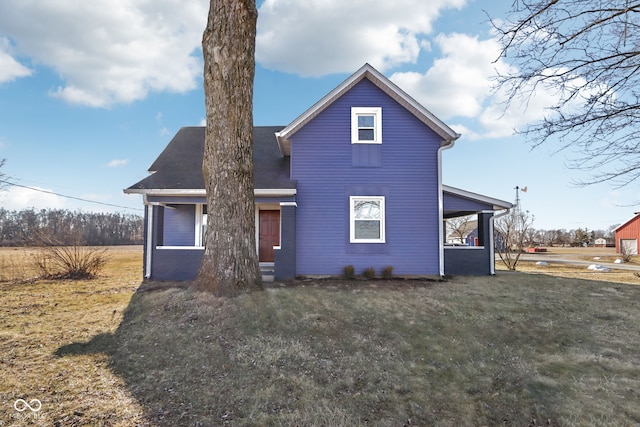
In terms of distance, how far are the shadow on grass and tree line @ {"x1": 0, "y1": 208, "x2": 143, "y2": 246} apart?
7.94 metres

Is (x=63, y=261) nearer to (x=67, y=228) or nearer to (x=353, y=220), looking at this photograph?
(x=67, y=228)

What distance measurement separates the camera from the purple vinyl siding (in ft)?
36.9

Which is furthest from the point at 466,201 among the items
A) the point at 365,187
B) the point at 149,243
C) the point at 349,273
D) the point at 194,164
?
the point at 149,243

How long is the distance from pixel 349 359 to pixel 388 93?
30.4 ft

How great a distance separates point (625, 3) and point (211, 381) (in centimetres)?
921

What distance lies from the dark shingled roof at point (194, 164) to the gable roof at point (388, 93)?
1.46 meters

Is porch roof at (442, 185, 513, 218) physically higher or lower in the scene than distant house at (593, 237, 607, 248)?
higher

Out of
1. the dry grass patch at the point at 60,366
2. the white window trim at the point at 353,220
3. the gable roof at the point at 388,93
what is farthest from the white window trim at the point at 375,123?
the dry grass patch at the point at 60,366

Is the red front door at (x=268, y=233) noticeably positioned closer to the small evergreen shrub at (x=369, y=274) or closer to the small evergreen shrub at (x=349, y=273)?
the small evergreen shrub at (x=349, y=273)

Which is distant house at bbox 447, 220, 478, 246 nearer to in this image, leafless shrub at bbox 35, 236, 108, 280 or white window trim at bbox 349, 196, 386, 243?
white window trim at bbox 349, 196, 386, 243

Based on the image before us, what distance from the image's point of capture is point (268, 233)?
1337cm

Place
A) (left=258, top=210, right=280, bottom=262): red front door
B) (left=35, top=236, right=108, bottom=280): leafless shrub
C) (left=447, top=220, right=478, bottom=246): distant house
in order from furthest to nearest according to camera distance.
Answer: (left=447, top=220, right=478, bottom=246): distant house < (left=258, top=210, right=280, bottom=262): red front door < (left=35, top=236, right=108, bottom=280): leafless shrub

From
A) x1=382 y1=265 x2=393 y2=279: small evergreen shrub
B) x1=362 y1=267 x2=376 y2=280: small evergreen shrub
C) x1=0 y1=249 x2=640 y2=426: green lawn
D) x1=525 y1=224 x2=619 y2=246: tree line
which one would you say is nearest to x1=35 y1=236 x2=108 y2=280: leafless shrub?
x1=0 y1=249 x2=640 y2=426: green lawn

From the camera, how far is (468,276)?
1219 centimetres
